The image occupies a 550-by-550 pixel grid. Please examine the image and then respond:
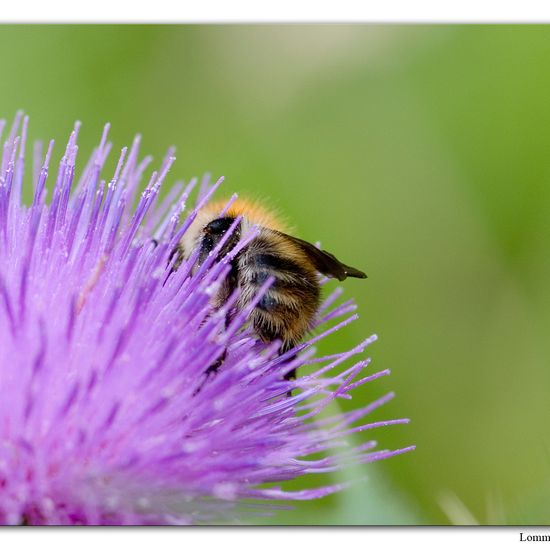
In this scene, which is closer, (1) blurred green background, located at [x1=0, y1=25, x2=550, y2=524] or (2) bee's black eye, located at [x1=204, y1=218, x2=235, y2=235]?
(2) bee's black eye, located at [x1=204, y1=218, x2=235, y2=235]

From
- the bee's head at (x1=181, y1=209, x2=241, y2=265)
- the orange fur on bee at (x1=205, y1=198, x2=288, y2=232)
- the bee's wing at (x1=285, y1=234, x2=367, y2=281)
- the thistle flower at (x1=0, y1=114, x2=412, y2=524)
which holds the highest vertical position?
the orange fur on bee at (x1=205, y1=198, x2=288, y2=232)

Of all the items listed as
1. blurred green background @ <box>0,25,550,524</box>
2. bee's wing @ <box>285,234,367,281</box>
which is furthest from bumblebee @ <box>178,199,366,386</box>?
blurred green background @ <box>0,25,550,524</box>

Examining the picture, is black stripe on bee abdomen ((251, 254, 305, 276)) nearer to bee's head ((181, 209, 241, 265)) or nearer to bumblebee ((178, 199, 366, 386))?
bumblebee ((178, 199, 366, 386))

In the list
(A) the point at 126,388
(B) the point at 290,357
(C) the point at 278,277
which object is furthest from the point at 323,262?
(A) the point at 126,388

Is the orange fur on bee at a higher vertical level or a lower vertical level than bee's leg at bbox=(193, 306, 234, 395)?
higher
